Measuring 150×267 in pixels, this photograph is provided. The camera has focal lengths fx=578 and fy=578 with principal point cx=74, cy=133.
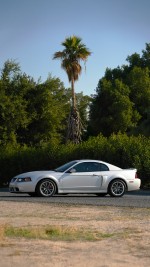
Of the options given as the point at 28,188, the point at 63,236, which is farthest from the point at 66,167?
the point at 63,236

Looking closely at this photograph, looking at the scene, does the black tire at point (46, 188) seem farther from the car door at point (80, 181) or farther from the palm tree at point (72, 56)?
the palm tree at point (72, 56)

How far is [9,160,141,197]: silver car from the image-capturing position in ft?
71.0

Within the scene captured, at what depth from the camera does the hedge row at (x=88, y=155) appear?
29953 millimetres

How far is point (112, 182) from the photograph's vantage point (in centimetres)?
2192

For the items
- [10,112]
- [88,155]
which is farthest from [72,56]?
[88,155]

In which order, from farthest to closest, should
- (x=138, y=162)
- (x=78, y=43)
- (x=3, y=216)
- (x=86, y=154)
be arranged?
(x=78, y=43), (x=86, y=154), (x=138, y=162), (x=3, y=216)

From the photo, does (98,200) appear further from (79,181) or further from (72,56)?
(72,56)

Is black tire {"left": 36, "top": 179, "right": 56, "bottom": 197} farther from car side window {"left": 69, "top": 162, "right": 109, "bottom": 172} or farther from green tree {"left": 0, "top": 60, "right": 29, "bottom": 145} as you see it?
green tree {"left": 0, "top": 60, "right": 29, "bottom": 145}

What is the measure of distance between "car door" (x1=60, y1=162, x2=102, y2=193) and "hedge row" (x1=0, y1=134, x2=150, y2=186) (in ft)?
26.5

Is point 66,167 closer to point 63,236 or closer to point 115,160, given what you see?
point 115,160

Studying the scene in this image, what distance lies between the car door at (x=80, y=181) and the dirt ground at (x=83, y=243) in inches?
250

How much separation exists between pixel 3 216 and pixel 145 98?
5092cm

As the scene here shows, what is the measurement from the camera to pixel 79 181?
71.8ft

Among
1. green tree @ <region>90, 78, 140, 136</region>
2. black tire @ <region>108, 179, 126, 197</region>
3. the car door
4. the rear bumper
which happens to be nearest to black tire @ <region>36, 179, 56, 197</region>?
the car door
